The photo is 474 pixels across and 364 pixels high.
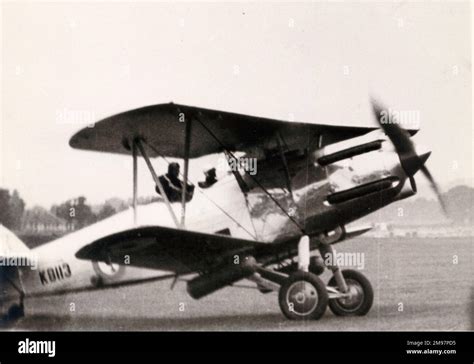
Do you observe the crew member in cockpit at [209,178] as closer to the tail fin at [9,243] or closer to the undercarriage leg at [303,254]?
the undercarriage leg at [303,254]

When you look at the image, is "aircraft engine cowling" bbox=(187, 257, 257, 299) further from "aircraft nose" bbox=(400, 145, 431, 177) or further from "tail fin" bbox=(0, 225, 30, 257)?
"tail fin" bbox=(0, 225, 30, 257)

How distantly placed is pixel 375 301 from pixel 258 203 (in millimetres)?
1190

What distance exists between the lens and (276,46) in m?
5.55

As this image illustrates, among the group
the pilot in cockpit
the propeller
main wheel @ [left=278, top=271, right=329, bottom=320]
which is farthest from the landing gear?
the propeller

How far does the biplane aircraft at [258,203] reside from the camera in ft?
16.8

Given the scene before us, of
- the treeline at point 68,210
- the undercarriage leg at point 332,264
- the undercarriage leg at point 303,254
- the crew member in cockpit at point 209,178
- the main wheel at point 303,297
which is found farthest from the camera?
the treeline at point 68,210

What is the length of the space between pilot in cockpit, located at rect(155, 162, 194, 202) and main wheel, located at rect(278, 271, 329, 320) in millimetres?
1064

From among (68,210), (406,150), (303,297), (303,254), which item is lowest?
(303,297)

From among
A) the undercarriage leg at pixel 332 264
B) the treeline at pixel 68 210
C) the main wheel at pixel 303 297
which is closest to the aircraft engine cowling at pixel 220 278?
the main wheel at pixel 303 297

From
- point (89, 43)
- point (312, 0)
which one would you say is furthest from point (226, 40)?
point (89, 43)

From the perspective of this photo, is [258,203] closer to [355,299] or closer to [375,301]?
[355,299]

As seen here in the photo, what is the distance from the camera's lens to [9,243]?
5.67 meters

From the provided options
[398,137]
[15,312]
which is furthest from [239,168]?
[15,312]

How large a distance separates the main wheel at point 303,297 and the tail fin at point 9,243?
2.23m
